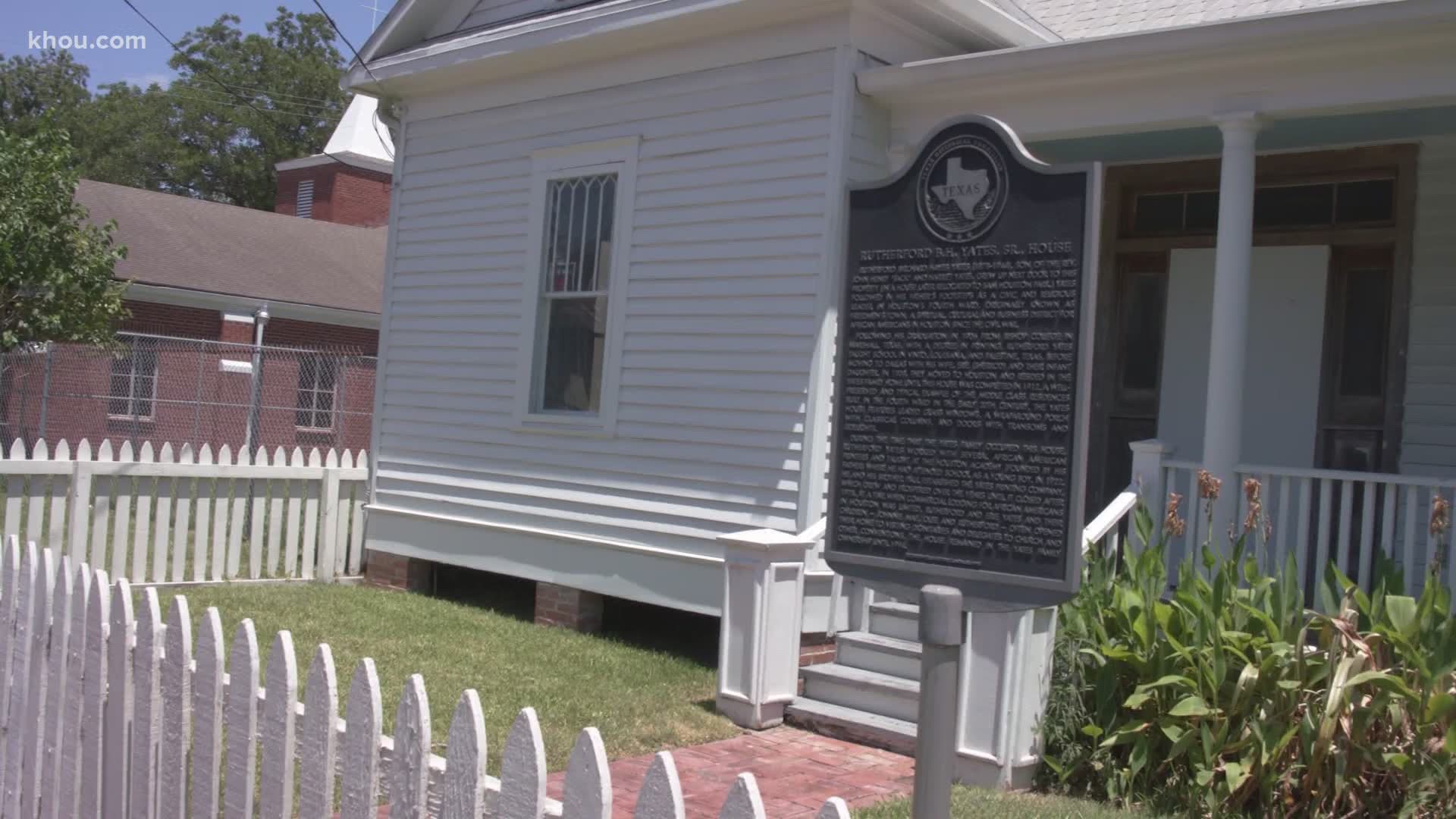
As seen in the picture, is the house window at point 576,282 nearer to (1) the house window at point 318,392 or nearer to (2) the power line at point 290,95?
(1) the house window at point 318,392

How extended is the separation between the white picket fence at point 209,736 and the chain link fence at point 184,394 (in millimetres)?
13375

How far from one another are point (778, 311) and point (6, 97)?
179 feet

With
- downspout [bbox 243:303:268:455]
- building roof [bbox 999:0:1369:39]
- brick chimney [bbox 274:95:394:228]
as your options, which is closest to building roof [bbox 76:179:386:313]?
downspout [bbox 243:303:268:455]

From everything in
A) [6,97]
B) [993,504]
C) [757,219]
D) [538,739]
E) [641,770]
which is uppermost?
[6,97]

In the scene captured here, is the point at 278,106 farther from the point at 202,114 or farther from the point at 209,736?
the point at 209,736

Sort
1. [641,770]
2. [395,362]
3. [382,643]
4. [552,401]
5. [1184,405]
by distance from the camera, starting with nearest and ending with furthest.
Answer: [641,770], [382,643], [1184,405], [552,401], [395,362]

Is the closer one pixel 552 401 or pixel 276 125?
pixel 552 401

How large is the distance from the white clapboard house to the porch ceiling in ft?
0.15

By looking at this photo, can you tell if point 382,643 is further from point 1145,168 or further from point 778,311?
point 1145,168

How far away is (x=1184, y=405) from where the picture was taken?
9.62 m

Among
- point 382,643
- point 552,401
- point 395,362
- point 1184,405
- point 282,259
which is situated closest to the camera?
point 382,643

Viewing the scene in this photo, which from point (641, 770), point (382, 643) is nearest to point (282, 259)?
point (382, 643)

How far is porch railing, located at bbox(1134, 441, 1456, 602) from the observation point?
708cm

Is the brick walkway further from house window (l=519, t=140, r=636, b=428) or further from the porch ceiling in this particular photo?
house window (l=519, t=140, r=636, b=428)
